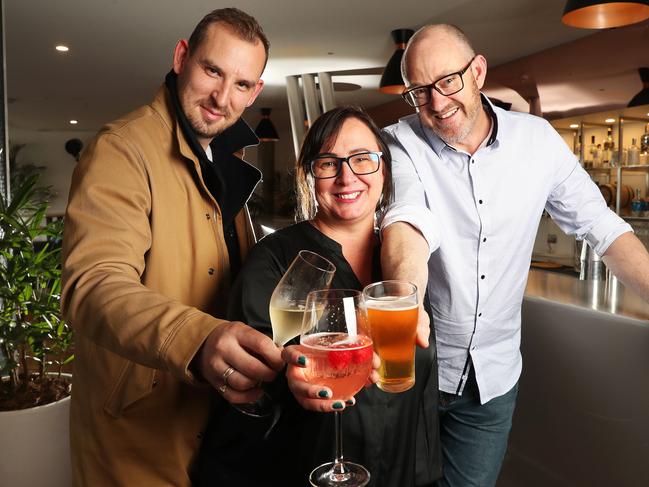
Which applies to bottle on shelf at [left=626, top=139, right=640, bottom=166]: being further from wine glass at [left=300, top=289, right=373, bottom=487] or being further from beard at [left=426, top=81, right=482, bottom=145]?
wine glass at [left=300, top=289, right=373, bottom=487]

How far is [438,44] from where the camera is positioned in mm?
1823

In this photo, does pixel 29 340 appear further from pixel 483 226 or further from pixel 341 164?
pixel 483 226

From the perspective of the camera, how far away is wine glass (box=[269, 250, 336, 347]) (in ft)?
3.21

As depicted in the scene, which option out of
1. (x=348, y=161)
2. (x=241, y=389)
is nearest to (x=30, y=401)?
(x=348, y=161)

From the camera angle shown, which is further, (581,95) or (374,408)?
(581,95)

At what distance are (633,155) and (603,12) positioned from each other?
329cm

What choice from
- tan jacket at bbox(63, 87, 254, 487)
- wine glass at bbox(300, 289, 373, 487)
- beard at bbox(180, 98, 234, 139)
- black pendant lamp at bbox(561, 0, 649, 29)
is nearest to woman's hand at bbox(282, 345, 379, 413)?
wine glass at bbox(300, 289, 373, 487)

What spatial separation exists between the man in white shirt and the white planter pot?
A: 1.88 m

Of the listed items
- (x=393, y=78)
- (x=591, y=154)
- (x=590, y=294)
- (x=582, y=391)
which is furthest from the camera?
(x=591, y=154)

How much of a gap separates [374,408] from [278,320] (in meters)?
0.40

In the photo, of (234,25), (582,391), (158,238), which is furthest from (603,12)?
(158,238)

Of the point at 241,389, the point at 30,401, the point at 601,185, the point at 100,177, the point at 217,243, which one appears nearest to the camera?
the point at 241,389

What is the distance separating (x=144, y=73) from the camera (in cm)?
889

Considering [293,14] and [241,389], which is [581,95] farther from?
[241,389]
